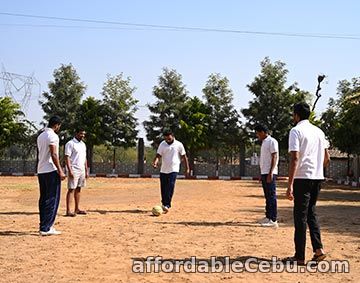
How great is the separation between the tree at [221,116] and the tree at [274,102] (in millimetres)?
1178

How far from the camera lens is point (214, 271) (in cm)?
619

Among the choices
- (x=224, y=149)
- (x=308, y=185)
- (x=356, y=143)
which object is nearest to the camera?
(x=308, y=185)

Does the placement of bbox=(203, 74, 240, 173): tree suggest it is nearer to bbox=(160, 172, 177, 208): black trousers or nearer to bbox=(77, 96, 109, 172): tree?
bbox=(77, 96, 109, 172): tree

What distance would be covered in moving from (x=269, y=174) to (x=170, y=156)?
112 inches

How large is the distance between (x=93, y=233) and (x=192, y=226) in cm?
195

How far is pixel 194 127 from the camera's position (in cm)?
4109

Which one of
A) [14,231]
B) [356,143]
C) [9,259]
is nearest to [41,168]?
[14,231]

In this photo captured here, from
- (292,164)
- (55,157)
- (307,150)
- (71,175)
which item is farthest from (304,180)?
(71,175)

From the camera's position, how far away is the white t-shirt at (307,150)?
6711 millimetres

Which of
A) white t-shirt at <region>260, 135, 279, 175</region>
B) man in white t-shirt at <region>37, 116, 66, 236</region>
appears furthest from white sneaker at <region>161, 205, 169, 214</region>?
man in white t-shirt at <region>37, 116, 66, 236</region>

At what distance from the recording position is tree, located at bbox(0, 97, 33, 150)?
1565 inches

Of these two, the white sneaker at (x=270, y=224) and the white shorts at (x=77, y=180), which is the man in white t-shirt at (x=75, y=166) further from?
the white sneaker at (x=270, y=224)

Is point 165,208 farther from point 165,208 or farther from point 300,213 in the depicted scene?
point 300,213

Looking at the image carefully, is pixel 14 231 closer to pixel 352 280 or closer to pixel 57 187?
pixel 57 187
